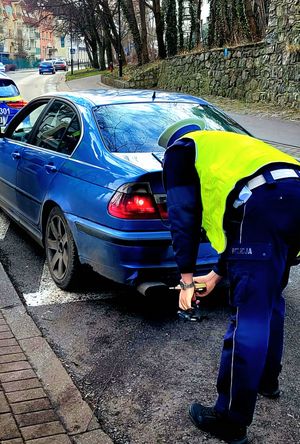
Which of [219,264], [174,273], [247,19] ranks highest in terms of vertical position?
[247,19]

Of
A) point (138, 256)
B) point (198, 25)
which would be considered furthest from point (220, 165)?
point (198, 25)

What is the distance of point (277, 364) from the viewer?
2879mm

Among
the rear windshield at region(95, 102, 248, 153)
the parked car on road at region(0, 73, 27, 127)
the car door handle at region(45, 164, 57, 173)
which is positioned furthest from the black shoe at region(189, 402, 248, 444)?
the parked car on road at region(0, 73, 27, 127)

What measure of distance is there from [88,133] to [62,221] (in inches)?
28.7

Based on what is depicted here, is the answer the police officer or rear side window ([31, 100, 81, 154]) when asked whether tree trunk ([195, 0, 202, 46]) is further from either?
the police officer

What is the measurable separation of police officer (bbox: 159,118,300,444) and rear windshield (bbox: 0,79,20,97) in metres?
11.8

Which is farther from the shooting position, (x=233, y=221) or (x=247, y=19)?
(x=247, y=19)

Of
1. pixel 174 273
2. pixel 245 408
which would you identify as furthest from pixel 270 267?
pixel 174 273

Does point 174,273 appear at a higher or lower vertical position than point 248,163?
lower

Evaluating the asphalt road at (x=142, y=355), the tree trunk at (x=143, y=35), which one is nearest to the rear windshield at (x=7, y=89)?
the asphalt road at (x=142, y=355)

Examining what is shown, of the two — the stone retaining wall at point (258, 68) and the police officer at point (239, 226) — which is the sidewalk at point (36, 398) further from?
the stone retaining wall at point (258, 68)

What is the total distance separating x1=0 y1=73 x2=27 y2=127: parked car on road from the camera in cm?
1338

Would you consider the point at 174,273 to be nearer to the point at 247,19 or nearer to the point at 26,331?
the point at 26,331

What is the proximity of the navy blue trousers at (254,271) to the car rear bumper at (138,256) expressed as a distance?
125 centimetres
